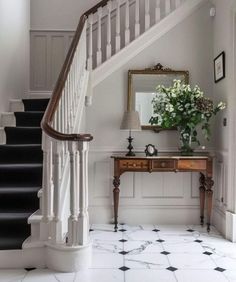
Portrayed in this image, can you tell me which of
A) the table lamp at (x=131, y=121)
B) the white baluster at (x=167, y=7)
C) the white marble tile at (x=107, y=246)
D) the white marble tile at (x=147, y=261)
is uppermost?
the white baluster at (x=167, y=7)

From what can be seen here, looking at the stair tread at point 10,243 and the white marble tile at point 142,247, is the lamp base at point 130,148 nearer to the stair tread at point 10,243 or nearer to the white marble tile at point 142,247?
the white marble tile at point 142,247

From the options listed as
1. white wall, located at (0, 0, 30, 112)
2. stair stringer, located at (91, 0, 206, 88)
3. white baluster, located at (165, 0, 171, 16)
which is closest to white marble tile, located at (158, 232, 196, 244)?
stair stringer, located at (91, 0, 206, 88)

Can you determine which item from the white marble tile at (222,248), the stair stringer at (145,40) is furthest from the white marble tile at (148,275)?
the stair stringer at (145,40)

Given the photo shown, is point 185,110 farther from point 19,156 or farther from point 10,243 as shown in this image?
point 10,243

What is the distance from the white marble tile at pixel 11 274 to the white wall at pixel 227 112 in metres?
2.28

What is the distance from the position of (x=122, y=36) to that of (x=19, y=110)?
1931mm

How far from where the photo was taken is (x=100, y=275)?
2.52 m

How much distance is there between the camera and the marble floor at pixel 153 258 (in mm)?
2486

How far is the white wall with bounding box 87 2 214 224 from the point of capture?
4.19 m

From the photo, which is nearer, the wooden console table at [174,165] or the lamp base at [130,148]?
the wooden console table at [174,165]

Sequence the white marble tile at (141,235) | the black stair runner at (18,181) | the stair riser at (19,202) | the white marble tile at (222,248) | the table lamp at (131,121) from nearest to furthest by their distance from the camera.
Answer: the black stair runner at (18,181) → the stair riser at (19,202) → the white marble tile at (222,248) → the white marble tile at (141,235) → the table lamp at (131,121)

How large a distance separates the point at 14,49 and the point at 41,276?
125 inches

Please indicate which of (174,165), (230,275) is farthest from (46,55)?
(230,275)

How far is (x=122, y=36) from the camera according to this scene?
4938 mm
